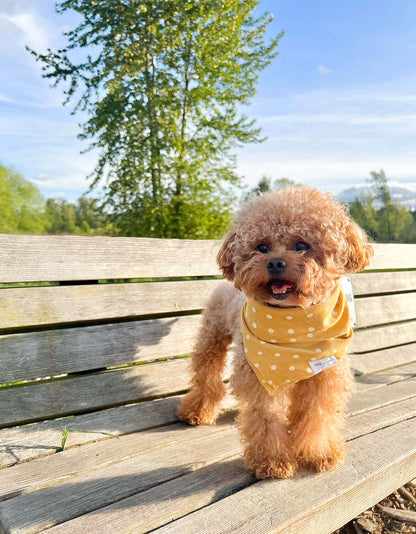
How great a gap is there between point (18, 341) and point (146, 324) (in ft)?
Answer: 2.16

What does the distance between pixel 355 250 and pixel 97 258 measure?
127 cm

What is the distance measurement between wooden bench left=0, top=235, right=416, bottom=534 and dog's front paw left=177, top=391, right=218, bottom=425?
0.21 feet

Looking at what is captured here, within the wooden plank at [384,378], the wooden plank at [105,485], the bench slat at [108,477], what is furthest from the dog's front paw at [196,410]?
the wooden plank at [384,378]

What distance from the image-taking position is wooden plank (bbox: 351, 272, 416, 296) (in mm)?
3744

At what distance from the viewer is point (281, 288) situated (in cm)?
170

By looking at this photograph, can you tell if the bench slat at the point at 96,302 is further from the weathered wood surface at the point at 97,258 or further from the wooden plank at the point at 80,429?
the wooden plank at the point at 80,429

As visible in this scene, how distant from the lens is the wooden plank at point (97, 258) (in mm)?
2148

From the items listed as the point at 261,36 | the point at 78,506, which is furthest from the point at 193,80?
the point at 78,506

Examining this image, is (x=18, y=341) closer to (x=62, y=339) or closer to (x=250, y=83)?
(x=62, y=339)

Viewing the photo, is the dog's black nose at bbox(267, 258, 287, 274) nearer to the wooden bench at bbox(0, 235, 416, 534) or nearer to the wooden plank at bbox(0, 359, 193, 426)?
the wooden bench at bbox(0, 235, 416, 534)

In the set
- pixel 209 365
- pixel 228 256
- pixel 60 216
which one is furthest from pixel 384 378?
pixel 60 216

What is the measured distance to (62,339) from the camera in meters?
2.25

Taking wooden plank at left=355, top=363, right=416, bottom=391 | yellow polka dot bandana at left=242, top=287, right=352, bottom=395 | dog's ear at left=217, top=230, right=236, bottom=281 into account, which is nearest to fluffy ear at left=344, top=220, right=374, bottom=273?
yellow polka dot bandana at left=242, top=287, right=352, bottom=395

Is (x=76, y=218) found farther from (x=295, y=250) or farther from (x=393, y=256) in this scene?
(x=295, y=250)
